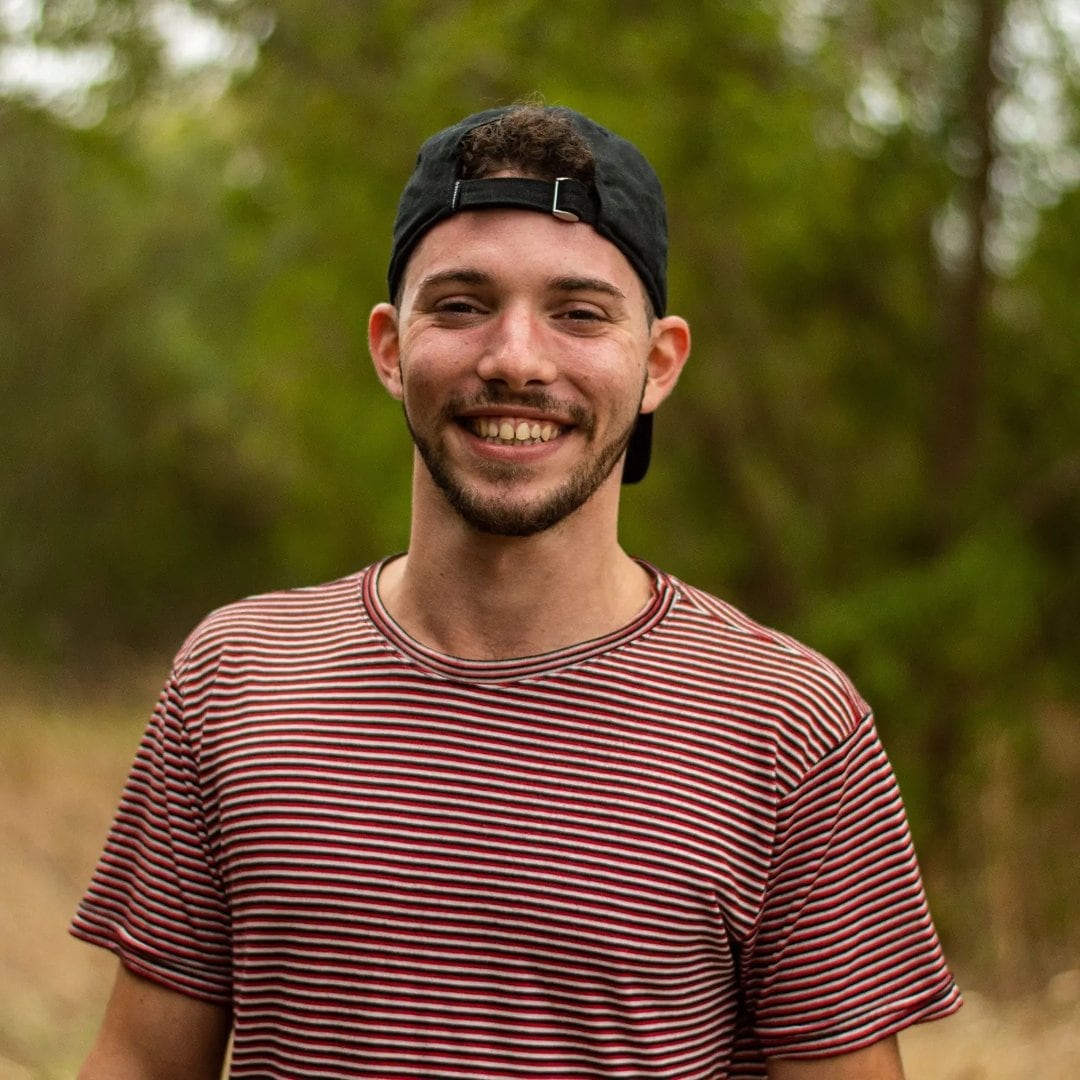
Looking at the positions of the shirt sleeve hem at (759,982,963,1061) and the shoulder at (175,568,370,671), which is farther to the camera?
the shoulder at (175,568,370,671)

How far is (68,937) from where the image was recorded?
8.37 meters

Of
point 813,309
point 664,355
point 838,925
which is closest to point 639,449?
point 664,355

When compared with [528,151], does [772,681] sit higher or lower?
lower

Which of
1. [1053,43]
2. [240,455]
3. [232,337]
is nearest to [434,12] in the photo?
[1053,43]

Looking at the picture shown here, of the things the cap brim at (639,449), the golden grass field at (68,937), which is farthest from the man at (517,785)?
the golden grass field at (68,937)

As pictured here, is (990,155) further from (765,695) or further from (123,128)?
(765,695)

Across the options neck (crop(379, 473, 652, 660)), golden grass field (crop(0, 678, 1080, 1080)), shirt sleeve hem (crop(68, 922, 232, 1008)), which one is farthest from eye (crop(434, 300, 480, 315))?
golden grass field (crop(0, 678, 1080, 1080))

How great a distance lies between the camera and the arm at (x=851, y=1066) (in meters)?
1.87

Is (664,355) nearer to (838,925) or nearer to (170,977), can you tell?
(838,925)

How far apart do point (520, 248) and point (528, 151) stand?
0.14 m

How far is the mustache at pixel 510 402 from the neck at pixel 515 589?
14 cm

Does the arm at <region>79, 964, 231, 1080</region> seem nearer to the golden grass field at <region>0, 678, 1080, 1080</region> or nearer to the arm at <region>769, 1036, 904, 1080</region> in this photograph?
the arm at <region>769, 1036, 904, 1080</region>

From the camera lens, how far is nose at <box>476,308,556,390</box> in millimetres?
1930

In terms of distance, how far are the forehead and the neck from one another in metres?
0.31
